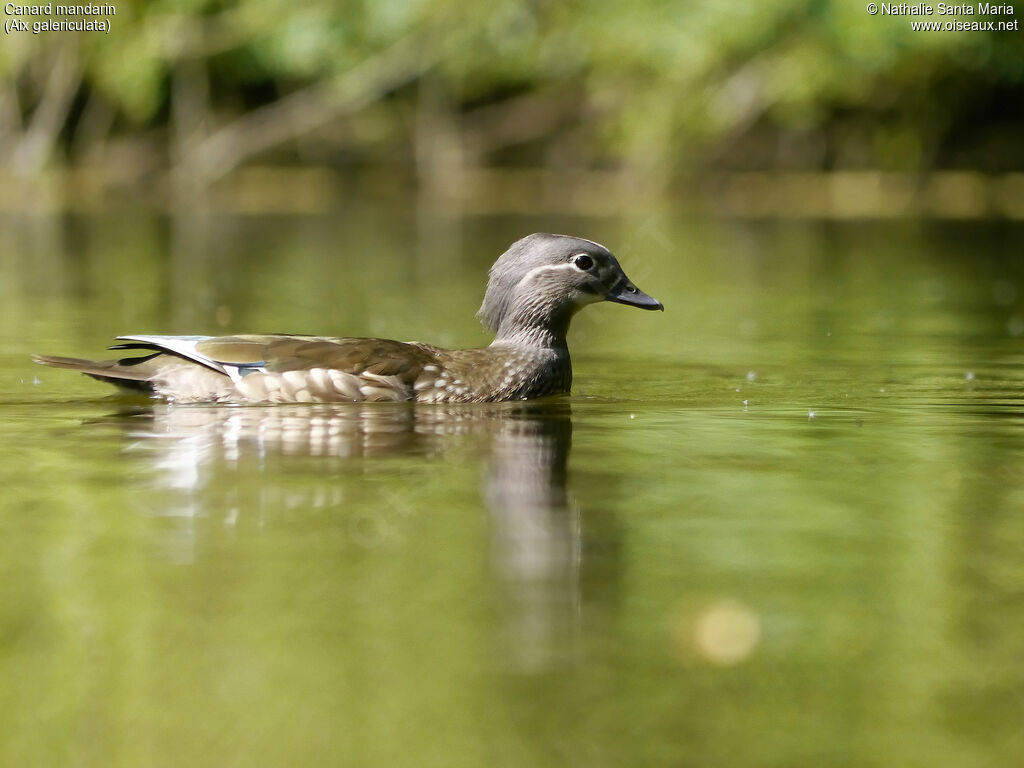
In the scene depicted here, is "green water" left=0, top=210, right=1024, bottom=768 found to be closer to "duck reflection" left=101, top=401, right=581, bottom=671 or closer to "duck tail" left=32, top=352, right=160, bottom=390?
"duck reflection" left=101, top=401, right=581, bottom=671

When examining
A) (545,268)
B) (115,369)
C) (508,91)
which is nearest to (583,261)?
(545,268)

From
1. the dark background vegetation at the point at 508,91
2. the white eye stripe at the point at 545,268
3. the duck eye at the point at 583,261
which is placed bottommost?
the white eye stripe at the point at 545,268

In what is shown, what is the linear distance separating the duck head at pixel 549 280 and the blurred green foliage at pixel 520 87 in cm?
2154

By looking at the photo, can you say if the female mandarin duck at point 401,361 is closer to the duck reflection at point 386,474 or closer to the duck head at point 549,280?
the duck head at point 549,280

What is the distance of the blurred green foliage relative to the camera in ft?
110

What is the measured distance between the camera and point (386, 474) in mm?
6703

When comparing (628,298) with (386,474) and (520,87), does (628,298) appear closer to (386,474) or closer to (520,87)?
(386,474)

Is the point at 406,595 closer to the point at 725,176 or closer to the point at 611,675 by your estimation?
the point at 611,675

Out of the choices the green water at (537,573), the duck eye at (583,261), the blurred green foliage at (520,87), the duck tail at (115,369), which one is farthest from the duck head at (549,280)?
the blurred green foliage at (520,87)

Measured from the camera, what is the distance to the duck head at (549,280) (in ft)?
30.5

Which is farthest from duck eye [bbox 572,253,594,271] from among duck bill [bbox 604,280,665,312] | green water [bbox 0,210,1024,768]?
green water [bbox 0,210,1024,768]

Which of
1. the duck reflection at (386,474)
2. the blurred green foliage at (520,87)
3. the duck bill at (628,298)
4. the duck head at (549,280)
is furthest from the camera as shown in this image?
the blurred green foliage at (520,87)

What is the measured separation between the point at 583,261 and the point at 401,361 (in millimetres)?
1221

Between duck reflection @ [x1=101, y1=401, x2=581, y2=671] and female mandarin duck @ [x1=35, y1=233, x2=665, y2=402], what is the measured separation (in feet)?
0.38
